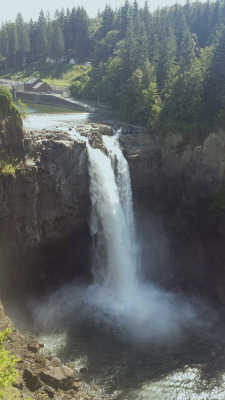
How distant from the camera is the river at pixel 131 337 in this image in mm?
19203

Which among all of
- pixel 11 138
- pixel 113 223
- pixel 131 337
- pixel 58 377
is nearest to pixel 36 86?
pixel 11 138

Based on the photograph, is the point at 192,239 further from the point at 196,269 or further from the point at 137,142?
the point at 137,142

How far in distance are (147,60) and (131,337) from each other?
3489cm

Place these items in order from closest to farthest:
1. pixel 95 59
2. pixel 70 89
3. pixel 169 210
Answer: pixel 169 210, pixel 70 89, pixel 95 59

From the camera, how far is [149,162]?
30.9m

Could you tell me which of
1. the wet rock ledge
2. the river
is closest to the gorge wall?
the river

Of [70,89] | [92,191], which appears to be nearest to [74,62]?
[70,89]

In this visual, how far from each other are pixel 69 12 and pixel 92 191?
84823mm

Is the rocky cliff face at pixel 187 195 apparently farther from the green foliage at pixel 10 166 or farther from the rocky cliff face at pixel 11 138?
the green foliage at pixel 10 166

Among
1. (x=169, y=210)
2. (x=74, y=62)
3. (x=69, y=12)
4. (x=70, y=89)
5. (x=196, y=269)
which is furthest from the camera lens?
(x=69, y=12)

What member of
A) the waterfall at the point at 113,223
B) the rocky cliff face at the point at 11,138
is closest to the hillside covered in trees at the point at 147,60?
the waterfall at the point at 113,223

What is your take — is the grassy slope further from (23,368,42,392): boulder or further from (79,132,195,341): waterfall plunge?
(23,368,42,392): boulder

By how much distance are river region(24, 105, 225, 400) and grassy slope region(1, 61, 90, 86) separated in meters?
56.1

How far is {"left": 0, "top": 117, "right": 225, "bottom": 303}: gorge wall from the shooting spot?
24.1 meters
